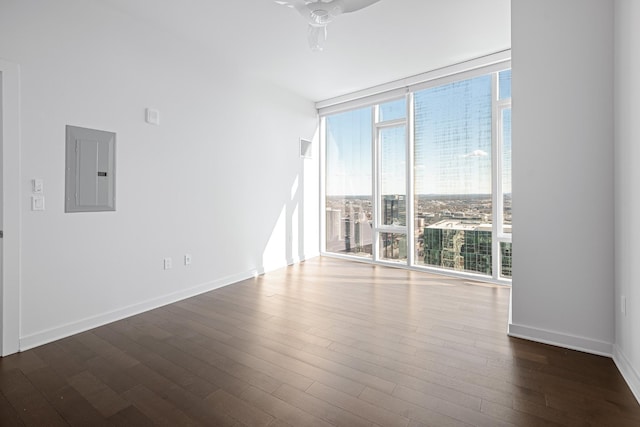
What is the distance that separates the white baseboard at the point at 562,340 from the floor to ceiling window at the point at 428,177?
1.73 m

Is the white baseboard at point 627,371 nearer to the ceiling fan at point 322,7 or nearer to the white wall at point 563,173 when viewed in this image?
the white wall at point 563,173

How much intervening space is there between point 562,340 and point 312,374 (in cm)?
196

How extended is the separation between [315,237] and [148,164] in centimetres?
346

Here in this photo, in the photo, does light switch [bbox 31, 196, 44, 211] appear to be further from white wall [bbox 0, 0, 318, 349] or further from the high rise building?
the high rise building

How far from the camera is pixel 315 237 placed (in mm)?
6145

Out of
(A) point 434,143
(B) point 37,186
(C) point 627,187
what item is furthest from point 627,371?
(B) point 37,186

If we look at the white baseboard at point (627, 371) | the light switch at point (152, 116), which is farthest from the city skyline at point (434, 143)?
the light switch at point (152, 116)

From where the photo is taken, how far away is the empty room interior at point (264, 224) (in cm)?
189

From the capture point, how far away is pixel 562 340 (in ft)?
7.99

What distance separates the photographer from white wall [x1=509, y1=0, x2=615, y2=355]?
227 cm

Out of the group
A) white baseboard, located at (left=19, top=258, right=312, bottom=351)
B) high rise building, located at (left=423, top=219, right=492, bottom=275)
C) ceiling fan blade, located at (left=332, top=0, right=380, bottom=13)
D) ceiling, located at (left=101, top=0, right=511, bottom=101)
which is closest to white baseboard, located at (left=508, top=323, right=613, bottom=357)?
high rise building, located at (left=423, top=219, right=492, bottom=275)

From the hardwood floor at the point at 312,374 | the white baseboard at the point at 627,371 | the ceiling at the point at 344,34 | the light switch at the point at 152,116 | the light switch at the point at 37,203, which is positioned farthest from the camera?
the light switch at the point at 152,116

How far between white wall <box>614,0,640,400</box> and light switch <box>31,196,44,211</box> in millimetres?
4151

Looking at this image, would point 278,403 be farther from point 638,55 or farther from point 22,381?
point 638,55
